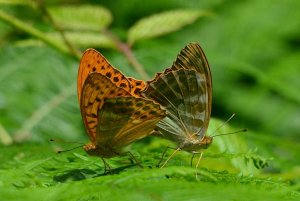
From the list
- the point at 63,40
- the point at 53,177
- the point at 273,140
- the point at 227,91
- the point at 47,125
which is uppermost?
the point at 227,91

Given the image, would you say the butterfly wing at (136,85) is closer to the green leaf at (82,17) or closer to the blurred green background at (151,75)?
the blurred green background at (151,75)

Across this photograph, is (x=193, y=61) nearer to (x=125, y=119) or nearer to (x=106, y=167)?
(x=125, y=119)

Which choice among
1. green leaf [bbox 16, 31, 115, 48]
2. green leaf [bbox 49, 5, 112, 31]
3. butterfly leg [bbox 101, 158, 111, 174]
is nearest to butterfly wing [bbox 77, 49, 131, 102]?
butterfly leg [bbox 101, 158, 111, 174]

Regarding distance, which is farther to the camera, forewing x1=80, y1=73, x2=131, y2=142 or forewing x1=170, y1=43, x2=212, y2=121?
forewing x1=170, y1=43, x2=212, y2=121

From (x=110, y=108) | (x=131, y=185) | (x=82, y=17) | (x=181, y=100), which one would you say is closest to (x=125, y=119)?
(x=110, y=108)

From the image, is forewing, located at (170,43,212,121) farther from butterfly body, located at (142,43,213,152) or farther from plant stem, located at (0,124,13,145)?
plant stem, located at (0,124,13,145)

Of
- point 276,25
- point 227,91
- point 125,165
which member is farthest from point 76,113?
point 276,25

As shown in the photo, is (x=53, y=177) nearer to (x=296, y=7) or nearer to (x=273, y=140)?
(x=273, y=140)

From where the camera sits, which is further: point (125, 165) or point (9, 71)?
point (9, 71)
